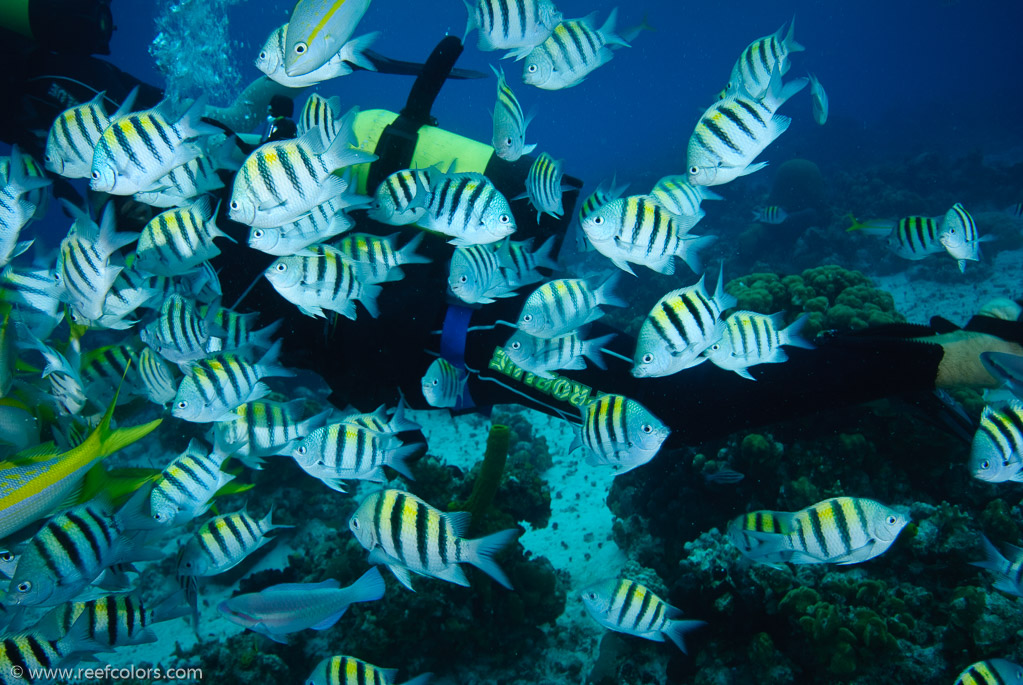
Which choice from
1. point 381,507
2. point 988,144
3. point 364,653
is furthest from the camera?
point 988,144

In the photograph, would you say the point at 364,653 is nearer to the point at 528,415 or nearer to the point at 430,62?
the point at 430,62

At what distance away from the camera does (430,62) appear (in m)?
3.67

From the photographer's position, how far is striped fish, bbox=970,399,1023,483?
2.50 metres

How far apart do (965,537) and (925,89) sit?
239ft

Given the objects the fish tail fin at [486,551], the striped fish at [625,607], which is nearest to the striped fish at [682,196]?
the fish tail fin at [486,551]

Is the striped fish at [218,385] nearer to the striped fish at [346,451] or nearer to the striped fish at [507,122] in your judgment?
the striped fish at [346,451]

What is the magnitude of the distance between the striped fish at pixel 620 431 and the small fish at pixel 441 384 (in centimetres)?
101

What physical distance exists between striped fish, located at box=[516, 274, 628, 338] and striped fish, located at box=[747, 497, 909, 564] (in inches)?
56.6

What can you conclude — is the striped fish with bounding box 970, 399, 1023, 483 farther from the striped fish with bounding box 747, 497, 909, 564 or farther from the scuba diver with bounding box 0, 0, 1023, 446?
the scuba diver with bounding box 0, 0, 1023, 446

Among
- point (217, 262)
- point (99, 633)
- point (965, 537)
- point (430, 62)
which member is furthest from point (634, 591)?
point (430, 62)

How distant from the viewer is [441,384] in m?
3.28

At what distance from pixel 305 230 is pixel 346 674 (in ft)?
7.94

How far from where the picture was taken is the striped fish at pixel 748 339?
280cm

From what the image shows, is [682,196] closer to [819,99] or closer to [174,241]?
[819,99]
